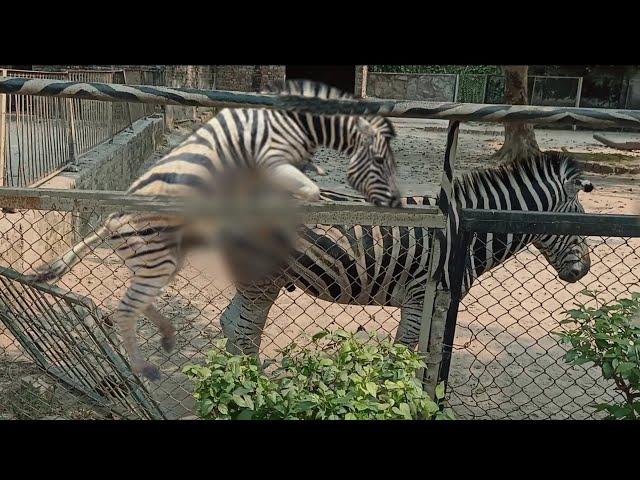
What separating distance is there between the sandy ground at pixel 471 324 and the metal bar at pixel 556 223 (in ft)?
0.98

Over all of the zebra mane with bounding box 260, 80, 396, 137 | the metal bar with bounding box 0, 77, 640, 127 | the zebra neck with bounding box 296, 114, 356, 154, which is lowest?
the zebra neck with bounding box 296, 114, 356, 154

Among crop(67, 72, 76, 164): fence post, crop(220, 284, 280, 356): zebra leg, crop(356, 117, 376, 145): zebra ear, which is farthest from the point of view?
crop(67, 72, 76, 164): fence post

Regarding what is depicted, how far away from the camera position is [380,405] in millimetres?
1985

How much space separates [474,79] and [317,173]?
19796mm

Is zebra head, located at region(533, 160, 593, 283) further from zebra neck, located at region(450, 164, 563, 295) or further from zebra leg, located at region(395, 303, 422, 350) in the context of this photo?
zebra leg, located at region(395, 303, 422, 350)

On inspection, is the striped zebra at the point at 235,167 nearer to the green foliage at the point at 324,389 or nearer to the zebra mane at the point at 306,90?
the zebra mane at the point at 306,90

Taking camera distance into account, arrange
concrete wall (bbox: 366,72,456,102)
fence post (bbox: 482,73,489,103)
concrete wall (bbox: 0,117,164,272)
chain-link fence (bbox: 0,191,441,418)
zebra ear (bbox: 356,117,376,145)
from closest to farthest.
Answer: zebra ear (bbox: 356,117,376,145), chain-link fence (bbox: 0,191,441,418), concrete wall (bbox: 0,117,164,272), concrete wall (bbox: 366,72,456,102), fence post (bbox: 482,73,489,103)

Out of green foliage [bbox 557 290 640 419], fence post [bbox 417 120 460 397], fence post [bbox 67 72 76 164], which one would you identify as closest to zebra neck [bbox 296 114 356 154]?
fence post [bbox 417 120 460 397]

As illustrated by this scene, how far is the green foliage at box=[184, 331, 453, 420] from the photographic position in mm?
2008

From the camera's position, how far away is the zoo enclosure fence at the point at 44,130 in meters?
5.35

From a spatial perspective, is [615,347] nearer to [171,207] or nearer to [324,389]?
[324,389]

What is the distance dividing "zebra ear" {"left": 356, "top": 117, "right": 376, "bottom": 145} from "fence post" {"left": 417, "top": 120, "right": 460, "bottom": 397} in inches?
10.8

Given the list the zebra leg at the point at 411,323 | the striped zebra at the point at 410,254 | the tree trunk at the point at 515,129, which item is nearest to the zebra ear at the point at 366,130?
the striped zebra at the point at 410,254
